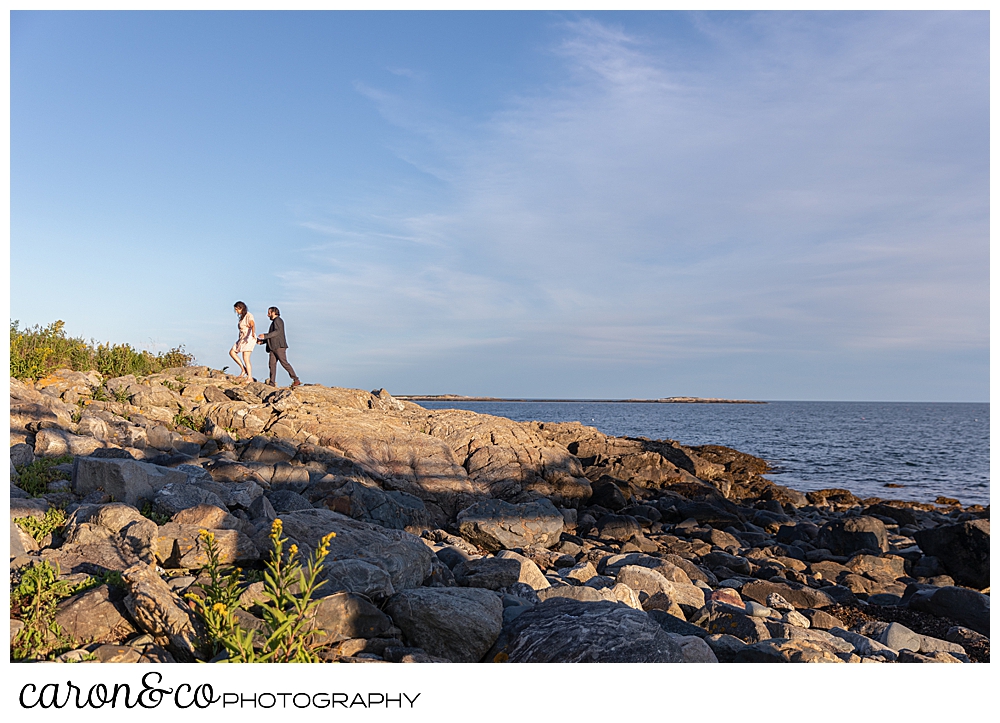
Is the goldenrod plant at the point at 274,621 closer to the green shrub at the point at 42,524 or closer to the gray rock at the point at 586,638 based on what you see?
the gray rock at the point at 586,638

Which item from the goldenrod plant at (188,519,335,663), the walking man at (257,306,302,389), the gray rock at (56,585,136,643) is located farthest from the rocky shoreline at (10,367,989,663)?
the walking man at (257,306,302,389)

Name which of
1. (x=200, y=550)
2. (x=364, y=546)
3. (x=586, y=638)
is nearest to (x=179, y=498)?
(x=200, y=550)

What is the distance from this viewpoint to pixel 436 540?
10875mm

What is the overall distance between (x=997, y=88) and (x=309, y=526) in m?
6.66

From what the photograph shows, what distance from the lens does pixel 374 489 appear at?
11641 mm

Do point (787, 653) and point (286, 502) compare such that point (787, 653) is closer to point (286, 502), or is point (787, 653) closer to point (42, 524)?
point (286, 502)

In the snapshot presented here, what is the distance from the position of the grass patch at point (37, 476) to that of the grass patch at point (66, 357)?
679 centimetres

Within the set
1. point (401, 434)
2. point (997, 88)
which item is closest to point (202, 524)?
point (997, 88)

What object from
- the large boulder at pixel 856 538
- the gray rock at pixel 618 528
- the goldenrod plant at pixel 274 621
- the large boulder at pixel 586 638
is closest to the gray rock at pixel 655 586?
the large boulder at pixel 586 638

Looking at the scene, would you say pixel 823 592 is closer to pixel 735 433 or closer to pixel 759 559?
pixel 759 559

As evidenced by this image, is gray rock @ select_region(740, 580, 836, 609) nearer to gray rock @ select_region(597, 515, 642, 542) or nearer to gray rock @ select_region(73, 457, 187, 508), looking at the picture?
gray rock @ select_region(597, 515, 642, 542)

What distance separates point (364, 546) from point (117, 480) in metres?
2.79

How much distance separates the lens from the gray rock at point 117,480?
23.2ft
